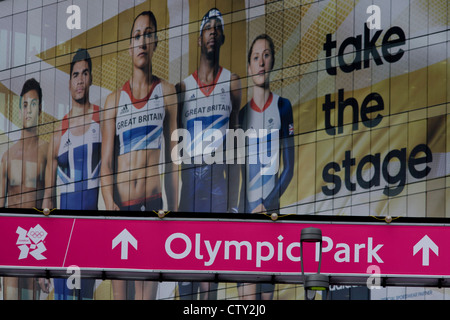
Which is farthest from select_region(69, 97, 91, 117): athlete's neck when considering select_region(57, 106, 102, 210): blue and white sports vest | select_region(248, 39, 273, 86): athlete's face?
select_region(248, 39, 273, 86): athlete's face

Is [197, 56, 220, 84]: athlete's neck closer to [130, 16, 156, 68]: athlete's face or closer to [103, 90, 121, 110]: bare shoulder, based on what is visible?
[130, 16, 156, 68]: athlete's face

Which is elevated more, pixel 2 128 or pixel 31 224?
pixel 2 128

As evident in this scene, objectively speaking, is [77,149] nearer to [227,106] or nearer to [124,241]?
[227,106]

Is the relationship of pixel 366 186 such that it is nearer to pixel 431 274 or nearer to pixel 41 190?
pixel 41 190

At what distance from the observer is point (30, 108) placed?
5694 cm

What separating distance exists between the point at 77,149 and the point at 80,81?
4292 millimetres

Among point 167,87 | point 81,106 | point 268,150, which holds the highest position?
point 167,87

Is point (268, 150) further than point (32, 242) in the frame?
Yes

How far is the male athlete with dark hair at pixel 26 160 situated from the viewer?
5672 centimetres

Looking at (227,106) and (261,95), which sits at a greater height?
(261,95)

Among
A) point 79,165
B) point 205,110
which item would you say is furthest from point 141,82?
point 79,165
